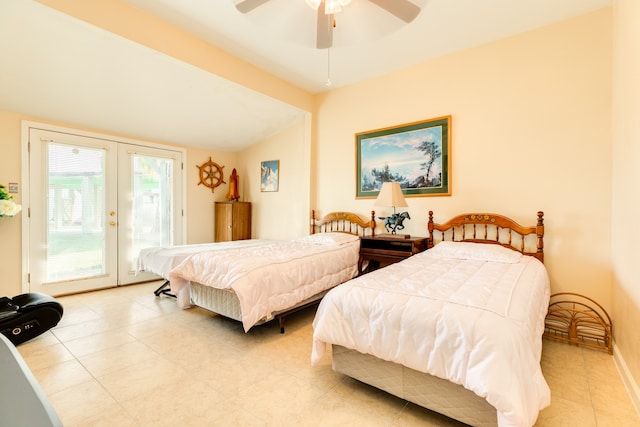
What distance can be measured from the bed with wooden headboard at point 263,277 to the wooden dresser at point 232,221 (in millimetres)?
1926

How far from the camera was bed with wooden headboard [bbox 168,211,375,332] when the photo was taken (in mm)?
2363

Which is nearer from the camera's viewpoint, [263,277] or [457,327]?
[457,327]

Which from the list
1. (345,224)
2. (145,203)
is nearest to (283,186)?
(345,224)

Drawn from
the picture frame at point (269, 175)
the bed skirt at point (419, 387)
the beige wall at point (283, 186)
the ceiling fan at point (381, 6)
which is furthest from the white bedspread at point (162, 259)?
the ceiling fan at point (381, 6)

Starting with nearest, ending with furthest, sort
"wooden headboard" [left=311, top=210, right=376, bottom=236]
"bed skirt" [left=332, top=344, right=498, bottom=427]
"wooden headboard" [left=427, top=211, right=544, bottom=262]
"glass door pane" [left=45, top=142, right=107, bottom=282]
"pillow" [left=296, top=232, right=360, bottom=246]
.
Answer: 1. "bed skirt" [left=332, top=344, right=498, bottom=427]
2. "wooden headboard" [left=427, top=211, right=544, bottom=262]
3. "pillow" [left=296, top=232, right=360, bottom=246]
4. "glass door pane" [left=45, top=142, right=107, bottom=282]
5. "wooden headboard" [left=311, top=210, right=376, bottom=236]

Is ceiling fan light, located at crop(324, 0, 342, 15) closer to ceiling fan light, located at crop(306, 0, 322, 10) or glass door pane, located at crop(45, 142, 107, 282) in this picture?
ceiling fan light, located at crop(306, 0, 322, 10)

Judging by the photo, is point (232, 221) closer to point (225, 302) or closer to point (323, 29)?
point (225, 302)

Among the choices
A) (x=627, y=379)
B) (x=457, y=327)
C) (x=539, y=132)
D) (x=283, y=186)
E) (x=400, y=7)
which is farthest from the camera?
(x=283, y=186)

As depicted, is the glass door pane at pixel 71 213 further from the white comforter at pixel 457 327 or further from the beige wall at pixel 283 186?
the white comforter at pixel 457 327

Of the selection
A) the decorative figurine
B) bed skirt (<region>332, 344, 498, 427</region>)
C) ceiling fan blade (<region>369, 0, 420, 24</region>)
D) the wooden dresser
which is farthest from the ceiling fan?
the decorative figurine

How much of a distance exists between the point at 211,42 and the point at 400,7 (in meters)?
2.22

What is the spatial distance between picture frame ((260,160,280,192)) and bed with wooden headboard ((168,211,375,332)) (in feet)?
5.92

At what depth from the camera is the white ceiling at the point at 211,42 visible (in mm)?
2143

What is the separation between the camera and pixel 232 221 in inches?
199
